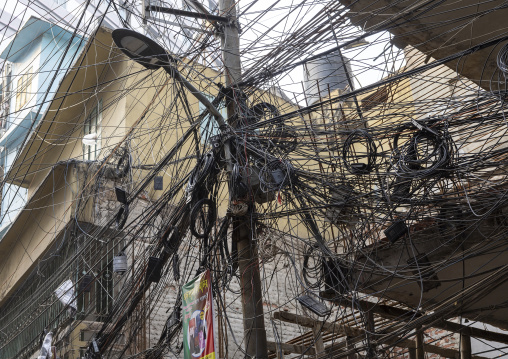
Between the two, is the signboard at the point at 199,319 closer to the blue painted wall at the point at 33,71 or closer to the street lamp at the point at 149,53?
the street lamp at the point at 149,53

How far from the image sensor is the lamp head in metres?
5.16

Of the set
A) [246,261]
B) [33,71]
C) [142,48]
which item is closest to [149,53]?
Answer: [142,48]

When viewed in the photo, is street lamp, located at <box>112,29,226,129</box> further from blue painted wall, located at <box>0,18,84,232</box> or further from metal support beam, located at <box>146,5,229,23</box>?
blue painted wall, located at <box>0,18,84,232</box>

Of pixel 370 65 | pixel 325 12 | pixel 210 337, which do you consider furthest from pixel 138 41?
pixel 210 337

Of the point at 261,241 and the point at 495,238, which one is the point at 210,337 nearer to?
the point at 261,241

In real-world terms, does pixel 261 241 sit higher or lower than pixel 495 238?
higher

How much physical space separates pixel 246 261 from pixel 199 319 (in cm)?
70

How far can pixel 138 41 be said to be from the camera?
5266 millimetres

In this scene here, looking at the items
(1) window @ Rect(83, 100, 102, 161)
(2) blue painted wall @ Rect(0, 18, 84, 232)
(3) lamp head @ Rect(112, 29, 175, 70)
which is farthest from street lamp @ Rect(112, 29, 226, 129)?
(2) blue painted wall @ Rect(0, 18, 84, 232)

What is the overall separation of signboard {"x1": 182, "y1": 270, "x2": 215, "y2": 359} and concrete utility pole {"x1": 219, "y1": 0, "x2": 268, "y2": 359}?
35cm

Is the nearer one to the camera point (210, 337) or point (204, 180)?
point (210, 337)

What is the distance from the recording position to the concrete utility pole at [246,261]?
5070 millimetres

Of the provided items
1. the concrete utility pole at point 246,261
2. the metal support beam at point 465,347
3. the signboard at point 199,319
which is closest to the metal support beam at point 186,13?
the concrete utility pole at point 246,261

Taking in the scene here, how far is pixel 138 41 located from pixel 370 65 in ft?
7.30
